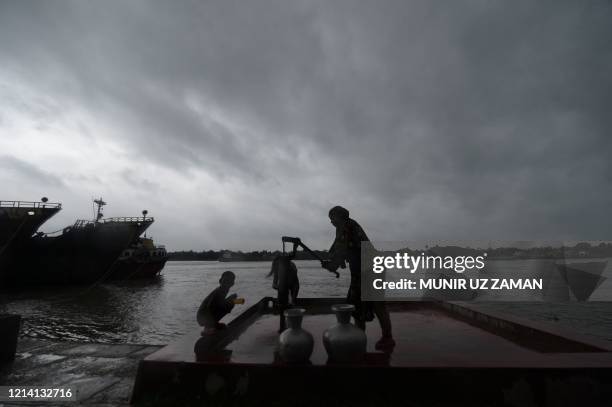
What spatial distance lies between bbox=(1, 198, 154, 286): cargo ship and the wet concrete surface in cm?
3151

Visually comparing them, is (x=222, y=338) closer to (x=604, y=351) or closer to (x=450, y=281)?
(x=604, y=351)

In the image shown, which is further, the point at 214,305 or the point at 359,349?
the point at 214,305

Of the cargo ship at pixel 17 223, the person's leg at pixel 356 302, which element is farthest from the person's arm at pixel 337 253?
the cargo ship at pixel 17 223

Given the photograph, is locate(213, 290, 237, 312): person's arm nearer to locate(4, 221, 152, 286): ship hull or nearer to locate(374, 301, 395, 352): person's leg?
locate(374, 301, 395, 352): person's leg

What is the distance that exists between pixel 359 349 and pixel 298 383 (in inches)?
26.5

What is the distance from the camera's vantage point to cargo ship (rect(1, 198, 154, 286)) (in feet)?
101

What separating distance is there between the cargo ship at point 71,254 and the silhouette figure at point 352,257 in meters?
35.0

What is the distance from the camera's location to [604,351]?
3654mm

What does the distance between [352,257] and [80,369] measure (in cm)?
388

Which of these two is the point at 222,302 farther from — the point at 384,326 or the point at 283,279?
the point at 384,326

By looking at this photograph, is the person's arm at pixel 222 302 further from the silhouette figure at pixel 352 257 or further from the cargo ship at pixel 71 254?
the cargo ship at pixel 71 254

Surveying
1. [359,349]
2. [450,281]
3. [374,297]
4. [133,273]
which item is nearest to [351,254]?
[374,297]

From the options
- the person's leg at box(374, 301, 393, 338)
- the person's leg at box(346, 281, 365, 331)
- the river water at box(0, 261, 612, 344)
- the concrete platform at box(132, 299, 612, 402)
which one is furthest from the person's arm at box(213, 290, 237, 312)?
the river water at box(0, 261, 612, 344)

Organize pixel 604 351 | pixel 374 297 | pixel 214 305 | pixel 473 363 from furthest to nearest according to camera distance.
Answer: pixel 214 305 < pixel 374 297 < pixel 604 351 < pixel 473 363
